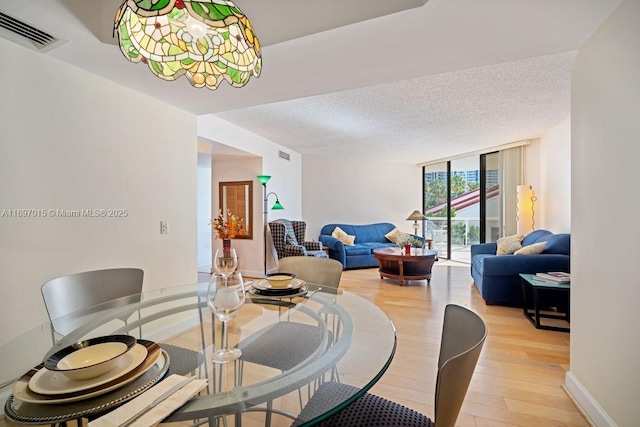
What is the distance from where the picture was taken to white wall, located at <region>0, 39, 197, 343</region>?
1814mm

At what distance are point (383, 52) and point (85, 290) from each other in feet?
7.48

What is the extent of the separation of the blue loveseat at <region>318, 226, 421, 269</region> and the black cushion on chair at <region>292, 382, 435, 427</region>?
4.87m

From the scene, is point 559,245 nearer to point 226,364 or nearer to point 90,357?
point 226,364

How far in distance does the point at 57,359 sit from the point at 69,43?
1860mm

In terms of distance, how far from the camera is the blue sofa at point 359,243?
6094 millimetres

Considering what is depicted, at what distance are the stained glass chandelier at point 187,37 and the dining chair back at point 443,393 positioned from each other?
4.39 ft

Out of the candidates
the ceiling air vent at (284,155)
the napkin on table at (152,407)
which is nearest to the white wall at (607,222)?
the napkin on table at (152,407)

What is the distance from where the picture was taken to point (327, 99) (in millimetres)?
3654

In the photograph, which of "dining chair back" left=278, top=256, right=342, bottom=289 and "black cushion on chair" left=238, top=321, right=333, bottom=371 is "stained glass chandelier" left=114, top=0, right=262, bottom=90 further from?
"dining chair back" left=278, top=256, right=342, bottom=289

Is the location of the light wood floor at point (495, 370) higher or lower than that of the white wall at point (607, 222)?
lower

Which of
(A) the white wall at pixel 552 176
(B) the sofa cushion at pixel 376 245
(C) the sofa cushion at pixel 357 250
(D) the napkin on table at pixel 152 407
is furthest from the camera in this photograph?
(B) the sofa cushion at pixel 376 245

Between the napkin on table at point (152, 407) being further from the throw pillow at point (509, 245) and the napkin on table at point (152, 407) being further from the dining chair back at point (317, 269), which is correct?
the throw pillow at point (509, 245)

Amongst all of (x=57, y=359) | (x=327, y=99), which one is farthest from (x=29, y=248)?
(x=327, y=99)

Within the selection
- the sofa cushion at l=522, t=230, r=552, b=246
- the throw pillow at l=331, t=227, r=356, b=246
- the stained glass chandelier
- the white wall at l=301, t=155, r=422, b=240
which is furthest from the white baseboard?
the white wall at l=301, t=155, r=422, b=240
